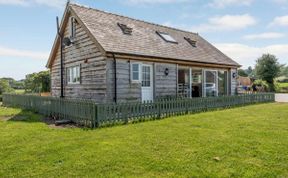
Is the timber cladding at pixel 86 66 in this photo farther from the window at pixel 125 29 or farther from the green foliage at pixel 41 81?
the green foliage at pixel 41 81

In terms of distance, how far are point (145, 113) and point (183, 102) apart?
2917 millimetres

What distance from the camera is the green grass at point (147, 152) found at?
16.6 feet

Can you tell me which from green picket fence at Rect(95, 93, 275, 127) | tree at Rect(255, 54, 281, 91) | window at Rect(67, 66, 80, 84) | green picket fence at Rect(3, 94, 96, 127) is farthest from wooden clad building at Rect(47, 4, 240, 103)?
tree at Rect(255, 54, 281, 91)

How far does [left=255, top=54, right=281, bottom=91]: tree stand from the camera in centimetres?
5082

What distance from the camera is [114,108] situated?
35.1ft

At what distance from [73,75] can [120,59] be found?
5033 mm

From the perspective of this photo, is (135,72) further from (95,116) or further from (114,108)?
(95,116)

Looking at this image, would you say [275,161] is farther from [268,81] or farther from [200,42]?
[268,81]

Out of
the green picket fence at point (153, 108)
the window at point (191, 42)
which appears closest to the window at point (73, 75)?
the green picket fence at point (153, 108)

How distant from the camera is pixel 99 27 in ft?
52.4

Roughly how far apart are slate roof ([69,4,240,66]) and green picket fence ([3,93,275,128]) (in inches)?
149

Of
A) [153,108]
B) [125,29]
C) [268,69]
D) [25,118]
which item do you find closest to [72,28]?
[125,29]

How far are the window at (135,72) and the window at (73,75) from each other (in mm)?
4200

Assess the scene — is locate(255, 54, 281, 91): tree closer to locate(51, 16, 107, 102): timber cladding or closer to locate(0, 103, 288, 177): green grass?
locate(51, 16, 107, 102): timber cladding
